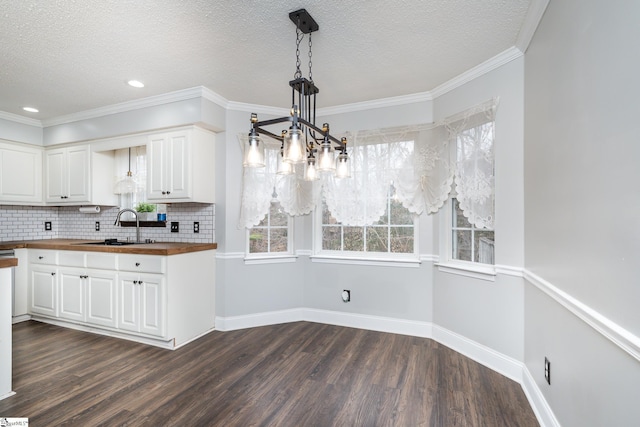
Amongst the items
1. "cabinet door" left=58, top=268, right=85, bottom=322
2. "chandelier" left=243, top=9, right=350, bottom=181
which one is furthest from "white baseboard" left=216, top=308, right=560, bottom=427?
"chandelier" left=243, top=9, right=350, bottom=181

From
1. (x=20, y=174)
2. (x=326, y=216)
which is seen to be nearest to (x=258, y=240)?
(x=326, y=216)

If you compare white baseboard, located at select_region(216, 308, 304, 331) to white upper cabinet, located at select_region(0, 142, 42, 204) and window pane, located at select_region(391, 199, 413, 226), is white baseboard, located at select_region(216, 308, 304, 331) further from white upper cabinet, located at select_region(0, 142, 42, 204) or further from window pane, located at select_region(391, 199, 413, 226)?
white upper cabinet, located at select_region(0, 142, 42, 204)

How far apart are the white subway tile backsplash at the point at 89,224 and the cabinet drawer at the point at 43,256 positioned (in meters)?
0.64

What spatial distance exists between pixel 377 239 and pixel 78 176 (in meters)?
3.94

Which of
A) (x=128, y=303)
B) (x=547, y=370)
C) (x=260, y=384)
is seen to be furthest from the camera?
(x=128, y=303)

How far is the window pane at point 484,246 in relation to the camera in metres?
2.61

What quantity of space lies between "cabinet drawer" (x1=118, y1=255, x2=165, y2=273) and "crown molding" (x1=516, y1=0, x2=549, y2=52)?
348 cm

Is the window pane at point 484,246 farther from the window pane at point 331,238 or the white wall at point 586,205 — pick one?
the window pane at point 331,238

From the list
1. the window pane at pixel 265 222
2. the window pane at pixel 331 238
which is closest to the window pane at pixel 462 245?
the window pane at pixel 331 238

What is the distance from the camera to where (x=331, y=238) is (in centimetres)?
359

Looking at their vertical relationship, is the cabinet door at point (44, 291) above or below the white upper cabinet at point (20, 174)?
below

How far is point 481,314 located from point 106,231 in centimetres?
464

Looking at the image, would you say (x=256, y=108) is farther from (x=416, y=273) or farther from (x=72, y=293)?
(x=72, y=293)

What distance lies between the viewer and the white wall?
1021mm
